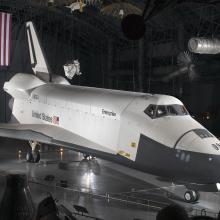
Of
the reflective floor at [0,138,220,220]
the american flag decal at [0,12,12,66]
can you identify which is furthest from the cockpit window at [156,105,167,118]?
the american flag decal at [0,12,12,66]

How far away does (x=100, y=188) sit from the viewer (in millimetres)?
8844

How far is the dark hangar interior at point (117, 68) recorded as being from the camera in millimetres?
7578

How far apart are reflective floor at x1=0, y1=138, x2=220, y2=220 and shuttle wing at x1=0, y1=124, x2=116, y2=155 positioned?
870 millimetres

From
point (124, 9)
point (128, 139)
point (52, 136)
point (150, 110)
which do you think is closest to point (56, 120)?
point (52, 136)

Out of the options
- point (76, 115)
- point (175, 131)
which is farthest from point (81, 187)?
point (175, 131)

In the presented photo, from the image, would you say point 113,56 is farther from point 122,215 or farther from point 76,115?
point 122,215

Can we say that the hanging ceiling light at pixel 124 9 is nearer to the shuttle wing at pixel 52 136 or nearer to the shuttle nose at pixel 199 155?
the shuttle wing at pixel 52 136

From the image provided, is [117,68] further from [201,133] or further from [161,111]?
[201,133]

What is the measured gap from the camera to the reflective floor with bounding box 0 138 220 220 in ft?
23.4

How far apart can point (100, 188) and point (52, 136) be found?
2.05 metres

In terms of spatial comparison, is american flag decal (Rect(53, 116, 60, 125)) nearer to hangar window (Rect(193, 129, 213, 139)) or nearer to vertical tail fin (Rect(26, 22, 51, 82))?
vertical tail fin (Rect(26, 22, 51, 82))

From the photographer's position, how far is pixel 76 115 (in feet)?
31.9

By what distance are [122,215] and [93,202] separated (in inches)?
37.0

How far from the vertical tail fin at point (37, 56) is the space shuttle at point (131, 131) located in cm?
115
